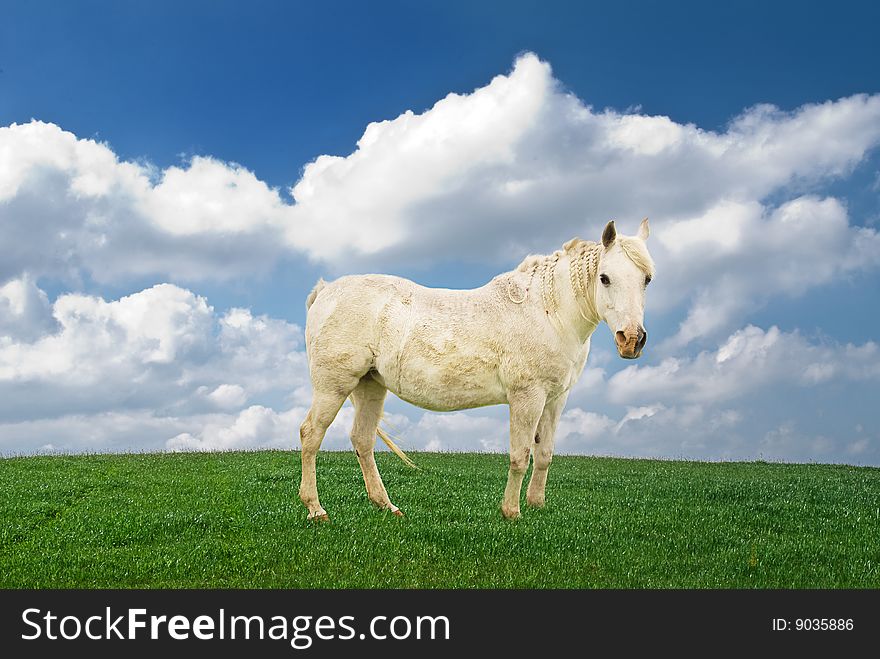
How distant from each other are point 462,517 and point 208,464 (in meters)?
9.13

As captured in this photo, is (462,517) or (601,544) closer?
(601,544)

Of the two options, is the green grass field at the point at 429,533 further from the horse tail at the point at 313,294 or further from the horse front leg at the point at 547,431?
the horse tail at the point at 313,294

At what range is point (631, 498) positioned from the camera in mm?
12750

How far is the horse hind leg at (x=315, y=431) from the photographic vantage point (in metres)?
9.54

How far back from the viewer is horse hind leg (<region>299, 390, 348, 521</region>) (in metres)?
9.54

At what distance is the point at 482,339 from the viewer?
9.19m

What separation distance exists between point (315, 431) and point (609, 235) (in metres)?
4.36

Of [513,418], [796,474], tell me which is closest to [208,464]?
[513,418]

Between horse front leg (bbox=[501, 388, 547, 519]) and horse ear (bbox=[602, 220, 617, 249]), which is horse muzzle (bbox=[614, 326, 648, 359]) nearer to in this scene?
horse ear (bbox=[602, 220, 617, 249])

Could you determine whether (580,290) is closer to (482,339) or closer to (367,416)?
(482,339)

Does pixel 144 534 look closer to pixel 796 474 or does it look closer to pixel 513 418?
pixel 513 418

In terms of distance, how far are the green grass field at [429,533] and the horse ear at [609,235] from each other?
3.47 m

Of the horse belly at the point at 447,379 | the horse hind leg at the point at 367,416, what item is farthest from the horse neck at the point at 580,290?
the horse hind leg at the point at 367,416

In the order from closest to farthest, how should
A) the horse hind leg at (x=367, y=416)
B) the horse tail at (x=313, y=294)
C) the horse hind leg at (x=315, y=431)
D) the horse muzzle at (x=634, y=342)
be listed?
the horse muzzle at (x=634, y=342), the horse hind leg at (x=315, y=431), the horse hind leg at (x=367, y=416), the horse tail at (x=313, y=294)
